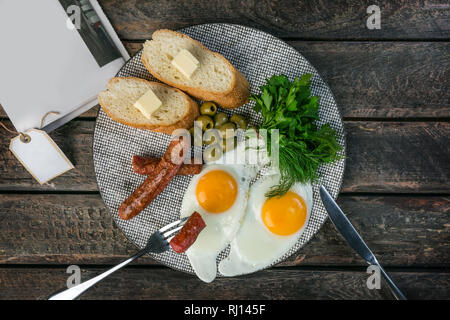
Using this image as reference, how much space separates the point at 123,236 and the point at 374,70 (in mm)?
1528

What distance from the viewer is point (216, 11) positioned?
1562mm

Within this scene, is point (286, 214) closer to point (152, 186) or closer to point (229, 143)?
point (229, 143)

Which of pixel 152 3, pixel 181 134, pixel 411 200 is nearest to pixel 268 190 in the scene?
pixel 181 134

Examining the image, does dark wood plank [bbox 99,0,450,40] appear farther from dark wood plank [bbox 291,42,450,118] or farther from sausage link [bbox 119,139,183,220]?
sausage link [bbox 119,139,183,220]

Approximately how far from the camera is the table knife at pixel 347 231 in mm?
1445

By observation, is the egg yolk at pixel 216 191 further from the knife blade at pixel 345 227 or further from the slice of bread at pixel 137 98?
the knife blade at pixel 345 227

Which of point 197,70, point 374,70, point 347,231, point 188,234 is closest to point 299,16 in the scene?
point 374,70

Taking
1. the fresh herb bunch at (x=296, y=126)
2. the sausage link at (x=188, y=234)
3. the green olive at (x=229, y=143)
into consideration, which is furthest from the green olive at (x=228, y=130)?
the sausage link at (x=188, y=234)

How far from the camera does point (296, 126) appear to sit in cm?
134

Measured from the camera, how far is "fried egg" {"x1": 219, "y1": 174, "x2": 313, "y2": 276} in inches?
56.9

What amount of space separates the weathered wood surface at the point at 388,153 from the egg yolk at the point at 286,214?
1.03 ft

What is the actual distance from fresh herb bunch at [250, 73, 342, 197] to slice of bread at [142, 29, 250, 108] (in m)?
0.12

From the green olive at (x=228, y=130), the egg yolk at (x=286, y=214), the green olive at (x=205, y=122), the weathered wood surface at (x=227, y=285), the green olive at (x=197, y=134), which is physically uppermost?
the green olive at (x=205, y=122)
